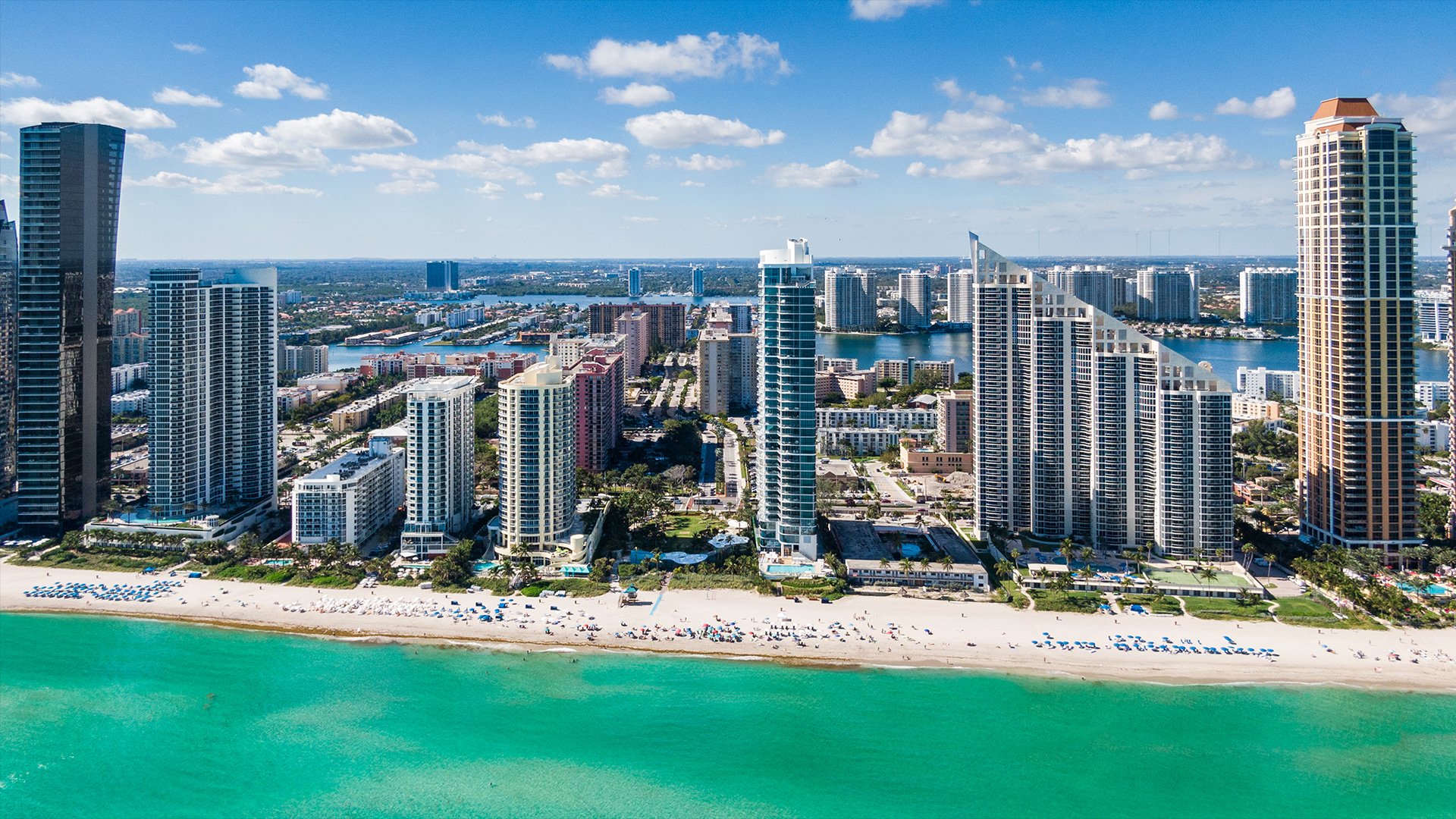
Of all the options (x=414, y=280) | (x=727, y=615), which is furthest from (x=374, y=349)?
(x=414, y=280)

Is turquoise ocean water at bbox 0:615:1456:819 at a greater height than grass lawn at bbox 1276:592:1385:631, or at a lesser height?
lesser

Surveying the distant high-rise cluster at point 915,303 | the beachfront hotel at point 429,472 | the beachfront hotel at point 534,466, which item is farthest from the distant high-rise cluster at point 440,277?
the beachfront hotel at point 534,466

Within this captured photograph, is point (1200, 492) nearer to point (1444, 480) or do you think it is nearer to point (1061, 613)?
point (1061, 613)

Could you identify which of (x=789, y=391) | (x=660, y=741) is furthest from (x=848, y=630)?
(x=789, y=391)

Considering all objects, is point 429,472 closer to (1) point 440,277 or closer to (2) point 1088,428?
(2) point 1088,428

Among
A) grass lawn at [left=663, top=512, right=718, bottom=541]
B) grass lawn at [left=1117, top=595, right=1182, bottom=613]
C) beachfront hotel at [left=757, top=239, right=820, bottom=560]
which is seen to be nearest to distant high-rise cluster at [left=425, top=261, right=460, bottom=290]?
grass lawn at [left=663, top=512, right=718, bottom=541]

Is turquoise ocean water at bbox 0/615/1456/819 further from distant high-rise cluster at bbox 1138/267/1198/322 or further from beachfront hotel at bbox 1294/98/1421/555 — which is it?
distant high-rise cluster at bbox 1138/267/1198/322
